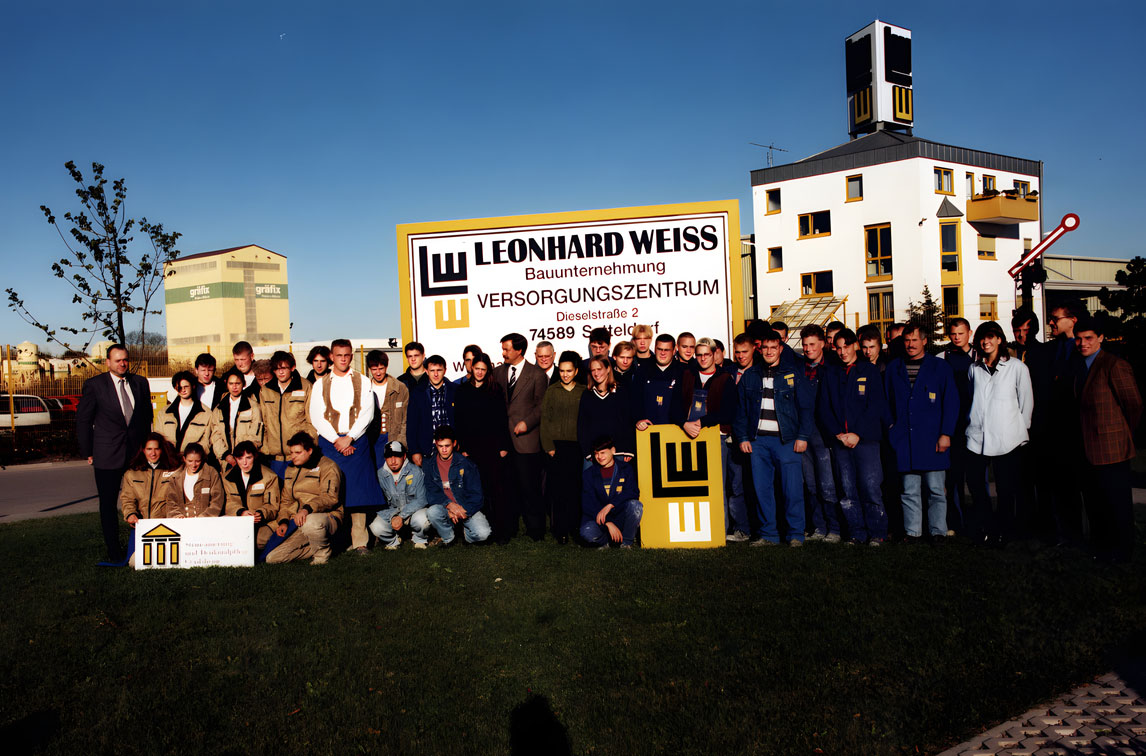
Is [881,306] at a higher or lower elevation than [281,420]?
higher

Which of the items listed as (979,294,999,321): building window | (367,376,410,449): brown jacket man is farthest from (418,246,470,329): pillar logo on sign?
(979,294,999,321): building window

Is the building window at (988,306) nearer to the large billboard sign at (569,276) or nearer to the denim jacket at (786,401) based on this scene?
the large billboard sign at (569,276)

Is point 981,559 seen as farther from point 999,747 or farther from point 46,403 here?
point 46,403

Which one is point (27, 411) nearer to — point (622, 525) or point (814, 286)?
point (622, 525)

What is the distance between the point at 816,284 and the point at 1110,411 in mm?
35718

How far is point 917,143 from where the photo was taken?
38.0 m

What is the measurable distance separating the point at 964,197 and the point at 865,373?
1485 inches

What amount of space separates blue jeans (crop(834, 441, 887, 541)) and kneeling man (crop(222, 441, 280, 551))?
5.37 m

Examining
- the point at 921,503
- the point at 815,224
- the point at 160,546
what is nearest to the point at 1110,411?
the point at 921,503

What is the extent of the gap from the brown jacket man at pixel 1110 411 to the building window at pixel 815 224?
35.8m

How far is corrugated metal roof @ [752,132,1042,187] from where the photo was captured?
3841 centimetres

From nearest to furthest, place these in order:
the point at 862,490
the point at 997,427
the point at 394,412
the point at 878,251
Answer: the point at 997,427 < the point at 862,490 < the point at 394,412 < the point at 878,251

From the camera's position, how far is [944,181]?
39688mm

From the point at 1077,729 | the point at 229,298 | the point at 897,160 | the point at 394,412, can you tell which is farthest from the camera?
the point at 229,298
